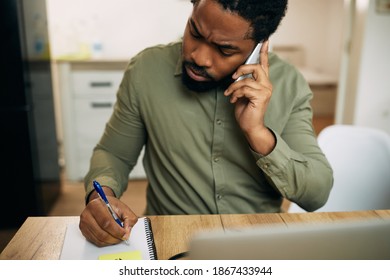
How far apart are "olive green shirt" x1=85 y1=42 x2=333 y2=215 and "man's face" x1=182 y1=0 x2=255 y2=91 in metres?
0.10

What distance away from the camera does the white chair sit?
125 centimetres

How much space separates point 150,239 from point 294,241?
0.43 meters

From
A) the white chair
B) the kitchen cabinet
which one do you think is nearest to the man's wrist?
the white chair

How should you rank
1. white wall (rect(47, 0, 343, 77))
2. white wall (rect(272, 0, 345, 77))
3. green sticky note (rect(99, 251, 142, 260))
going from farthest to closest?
white wall (rect(272, 0, 345, 77)) < white wall (rect(47, 0, 343, 77)) < green sticky note (rect(99, 251, 142, 260))

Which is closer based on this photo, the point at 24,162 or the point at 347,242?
the point at 347,242

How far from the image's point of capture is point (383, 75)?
3.33 metres

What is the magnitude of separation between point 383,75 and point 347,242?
3317 mm

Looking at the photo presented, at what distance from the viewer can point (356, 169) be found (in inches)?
50.2

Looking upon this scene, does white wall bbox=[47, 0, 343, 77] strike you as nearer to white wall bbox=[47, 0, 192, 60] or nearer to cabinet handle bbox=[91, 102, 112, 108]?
white wall bbox=[47, 0, 192, 60]

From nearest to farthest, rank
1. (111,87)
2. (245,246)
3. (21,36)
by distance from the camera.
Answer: (245,246) < (21,36) < (111,87)

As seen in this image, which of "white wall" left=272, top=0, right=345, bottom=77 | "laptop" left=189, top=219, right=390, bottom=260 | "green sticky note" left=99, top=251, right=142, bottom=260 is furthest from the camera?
"white wall" left=272, top=0, right=345, bottom=77

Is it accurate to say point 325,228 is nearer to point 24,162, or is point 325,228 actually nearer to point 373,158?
point 373,158

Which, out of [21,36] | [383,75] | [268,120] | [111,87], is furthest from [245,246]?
[383,75]

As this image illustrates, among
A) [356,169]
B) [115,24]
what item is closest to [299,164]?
[356,169]
